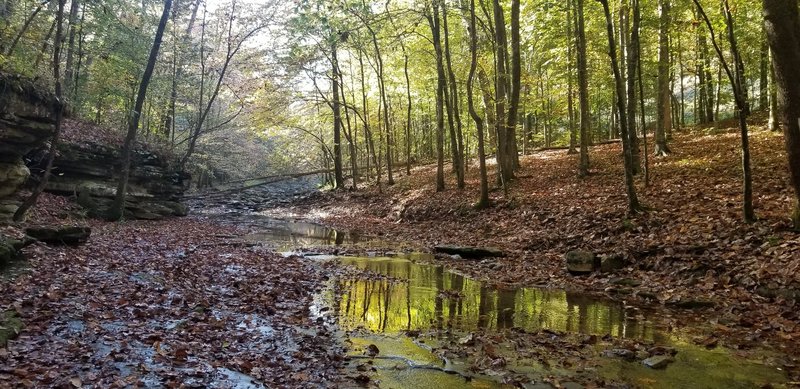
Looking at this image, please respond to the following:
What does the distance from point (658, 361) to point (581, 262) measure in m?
Answer: 5.21

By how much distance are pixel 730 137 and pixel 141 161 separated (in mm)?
27042

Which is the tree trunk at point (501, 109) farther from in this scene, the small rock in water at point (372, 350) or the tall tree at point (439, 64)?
the small rock in water at point (372, 350)

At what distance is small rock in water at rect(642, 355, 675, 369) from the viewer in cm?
540

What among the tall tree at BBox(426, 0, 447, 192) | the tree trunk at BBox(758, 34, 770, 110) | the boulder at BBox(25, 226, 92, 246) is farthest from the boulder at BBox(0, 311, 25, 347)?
the tree trunk at BBox(758, 34, 770, 110)

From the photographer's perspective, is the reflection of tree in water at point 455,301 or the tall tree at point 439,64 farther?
the tall tree at point 439,64

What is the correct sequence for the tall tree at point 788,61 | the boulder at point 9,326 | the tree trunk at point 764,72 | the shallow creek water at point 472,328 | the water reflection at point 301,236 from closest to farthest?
the boulder at point 9,326 < the shallow creek water at point 472,328 < the tall tree at point 788,61 < the water reflection at point 301,236 < the tree trunk at point 764,72

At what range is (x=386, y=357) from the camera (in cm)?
567

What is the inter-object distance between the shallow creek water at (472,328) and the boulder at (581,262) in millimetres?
1508

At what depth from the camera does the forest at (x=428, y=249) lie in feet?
17.6

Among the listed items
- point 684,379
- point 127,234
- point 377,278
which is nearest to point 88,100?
point 127,234

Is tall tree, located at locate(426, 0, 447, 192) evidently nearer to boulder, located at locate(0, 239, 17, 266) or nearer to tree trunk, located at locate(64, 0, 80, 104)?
tree trunk, located at locate(64, 0, 80, 104)

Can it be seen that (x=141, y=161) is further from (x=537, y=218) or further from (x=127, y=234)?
(x=537, y=218)

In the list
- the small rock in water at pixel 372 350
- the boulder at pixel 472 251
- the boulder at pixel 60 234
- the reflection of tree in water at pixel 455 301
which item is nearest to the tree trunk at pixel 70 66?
the boulder at pixel 60 234

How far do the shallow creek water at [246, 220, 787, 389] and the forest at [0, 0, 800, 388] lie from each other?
42 mm
